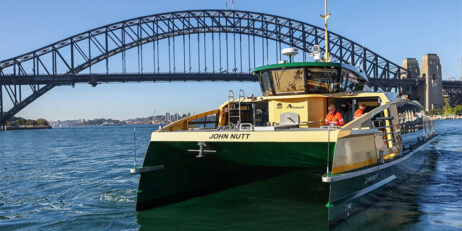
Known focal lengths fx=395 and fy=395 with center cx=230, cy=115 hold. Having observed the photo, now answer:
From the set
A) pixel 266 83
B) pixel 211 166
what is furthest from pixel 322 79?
pixel 211 166

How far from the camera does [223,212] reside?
32.0ft

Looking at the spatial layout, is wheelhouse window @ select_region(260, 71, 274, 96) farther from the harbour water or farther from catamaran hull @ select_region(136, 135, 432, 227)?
the harbour water

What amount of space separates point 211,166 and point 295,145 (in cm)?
289

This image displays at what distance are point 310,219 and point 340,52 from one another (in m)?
113

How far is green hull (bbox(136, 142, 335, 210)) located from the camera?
8703mm

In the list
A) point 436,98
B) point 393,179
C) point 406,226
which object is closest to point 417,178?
point 393,179

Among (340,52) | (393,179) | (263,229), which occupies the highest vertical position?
(340,52)

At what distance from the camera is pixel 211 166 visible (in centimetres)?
1029

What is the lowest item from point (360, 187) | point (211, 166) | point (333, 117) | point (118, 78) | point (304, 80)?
point (360, 187)

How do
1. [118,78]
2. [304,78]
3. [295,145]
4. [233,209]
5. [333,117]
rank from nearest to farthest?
[295,145]
[233,209]
[333,117]
[304,78]
[118,78]

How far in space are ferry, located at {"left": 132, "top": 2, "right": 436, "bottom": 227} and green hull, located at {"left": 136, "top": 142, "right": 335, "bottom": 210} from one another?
24 mm

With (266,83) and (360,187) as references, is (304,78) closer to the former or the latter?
(266,83)

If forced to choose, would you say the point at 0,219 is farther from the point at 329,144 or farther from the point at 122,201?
the point at 329,144

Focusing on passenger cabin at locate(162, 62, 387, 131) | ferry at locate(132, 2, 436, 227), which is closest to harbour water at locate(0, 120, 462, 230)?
ferry at locate(132, 2, 436, 227)
